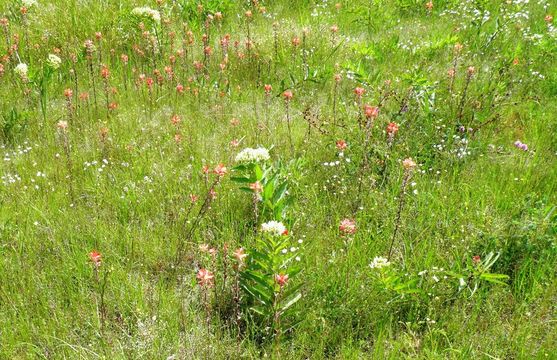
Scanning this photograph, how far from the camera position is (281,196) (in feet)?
10.2

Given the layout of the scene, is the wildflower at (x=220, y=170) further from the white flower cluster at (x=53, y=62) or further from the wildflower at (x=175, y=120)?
the white flower cluster at (x=53, y=62)

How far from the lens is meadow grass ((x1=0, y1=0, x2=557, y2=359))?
2559 mm

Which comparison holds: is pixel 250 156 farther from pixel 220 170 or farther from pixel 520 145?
pixel 520 145

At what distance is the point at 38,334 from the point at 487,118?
3.61 meters

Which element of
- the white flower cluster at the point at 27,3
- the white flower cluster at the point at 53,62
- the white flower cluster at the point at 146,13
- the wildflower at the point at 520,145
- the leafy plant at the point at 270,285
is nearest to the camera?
the leafy plant at the point at 270,285

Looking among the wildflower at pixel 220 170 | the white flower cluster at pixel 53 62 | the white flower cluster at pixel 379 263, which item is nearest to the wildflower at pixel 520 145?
Result: the white flower cluster at pixel 379 263

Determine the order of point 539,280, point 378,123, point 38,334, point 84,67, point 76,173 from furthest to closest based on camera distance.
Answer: point 84,67 → point 378,123 → point 76,173 → point 539,280 → point 38,334

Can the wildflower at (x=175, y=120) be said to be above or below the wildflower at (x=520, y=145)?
above

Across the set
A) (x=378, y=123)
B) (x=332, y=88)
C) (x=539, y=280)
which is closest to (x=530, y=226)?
(x=539, y=280)

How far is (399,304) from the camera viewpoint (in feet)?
8.81

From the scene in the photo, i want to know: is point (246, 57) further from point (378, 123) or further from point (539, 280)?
point (539, 280)

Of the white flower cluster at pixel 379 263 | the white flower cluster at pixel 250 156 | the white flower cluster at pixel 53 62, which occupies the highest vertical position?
the white flower cluster at pixel 53 62

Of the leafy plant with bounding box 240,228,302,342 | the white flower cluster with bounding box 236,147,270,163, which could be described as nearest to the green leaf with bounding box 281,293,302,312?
the leafy plant with bounding box 240,228,302,342

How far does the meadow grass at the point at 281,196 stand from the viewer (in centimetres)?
256
